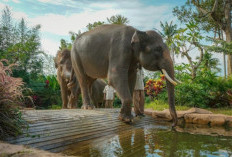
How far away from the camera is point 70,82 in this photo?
6.91 m

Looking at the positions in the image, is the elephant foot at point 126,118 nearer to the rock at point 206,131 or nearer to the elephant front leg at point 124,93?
the elephant front leg at point 124,93

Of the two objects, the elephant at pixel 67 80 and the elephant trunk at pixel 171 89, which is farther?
the elephant at pixel 67 80

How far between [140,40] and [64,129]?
2.24 metres

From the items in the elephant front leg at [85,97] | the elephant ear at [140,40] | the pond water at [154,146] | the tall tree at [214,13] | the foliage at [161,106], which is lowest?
the pond water at [154,146]

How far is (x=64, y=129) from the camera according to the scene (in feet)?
10.7

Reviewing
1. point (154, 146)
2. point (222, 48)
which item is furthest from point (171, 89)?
point (222, 48)

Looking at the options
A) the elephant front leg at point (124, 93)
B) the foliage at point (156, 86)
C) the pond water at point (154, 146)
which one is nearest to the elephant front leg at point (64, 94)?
the elephant front leg at point (124, 93)

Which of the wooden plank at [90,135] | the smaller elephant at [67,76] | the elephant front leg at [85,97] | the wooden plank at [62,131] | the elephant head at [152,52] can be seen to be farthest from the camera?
the smaller elephant at [67,76]

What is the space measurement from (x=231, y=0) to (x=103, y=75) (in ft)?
50.3

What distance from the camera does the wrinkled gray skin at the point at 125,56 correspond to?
4281 millimetres

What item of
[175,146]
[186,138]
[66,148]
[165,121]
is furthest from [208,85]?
[66,148]

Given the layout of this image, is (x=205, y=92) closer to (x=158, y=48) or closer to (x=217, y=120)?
(x=217, y=120)

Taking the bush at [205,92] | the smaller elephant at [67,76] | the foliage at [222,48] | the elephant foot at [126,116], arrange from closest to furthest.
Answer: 1. the elephant foot at [126,116]
2. the smaller elephant at [67,76]
3. the bush at [205,92]
4. the foliage at [222,48]

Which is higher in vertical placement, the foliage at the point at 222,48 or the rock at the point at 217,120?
the foliage at the point at 222,48
